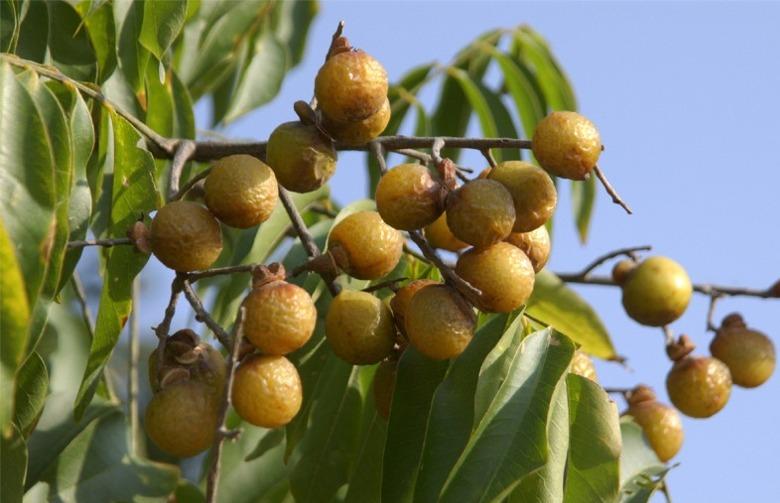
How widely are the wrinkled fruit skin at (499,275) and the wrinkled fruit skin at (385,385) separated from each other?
195 millimetres

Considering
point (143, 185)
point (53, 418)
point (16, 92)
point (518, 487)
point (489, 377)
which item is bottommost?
point (53, 418)

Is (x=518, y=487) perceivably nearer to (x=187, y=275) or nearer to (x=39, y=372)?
(x=187, y=275)

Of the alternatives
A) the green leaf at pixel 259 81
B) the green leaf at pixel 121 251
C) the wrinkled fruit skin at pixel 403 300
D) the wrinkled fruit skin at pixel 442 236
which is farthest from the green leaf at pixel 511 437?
the green leaf at pixel 259 81

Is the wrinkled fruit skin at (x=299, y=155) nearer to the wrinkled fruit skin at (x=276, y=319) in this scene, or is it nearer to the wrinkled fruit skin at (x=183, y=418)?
the wrinkled fruit skin at (x=276, y=319)

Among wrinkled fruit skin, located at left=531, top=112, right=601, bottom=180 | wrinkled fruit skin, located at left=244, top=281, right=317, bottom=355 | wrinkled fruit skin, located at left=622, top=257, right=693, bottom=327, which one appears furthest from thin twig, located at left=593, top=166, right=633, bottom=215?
wrinkled fruit skin, located at left=622, top=257, right=693, bottom=327

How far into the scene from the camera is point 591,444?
1.54m

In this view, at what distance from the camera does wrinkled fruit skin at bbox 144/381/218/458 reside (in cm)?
148

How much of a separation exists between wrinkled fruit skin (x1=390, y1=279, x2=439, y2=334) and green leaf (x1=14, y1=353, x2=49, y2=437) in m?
0.50

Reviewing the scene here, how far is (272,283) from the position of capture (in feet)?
5.04

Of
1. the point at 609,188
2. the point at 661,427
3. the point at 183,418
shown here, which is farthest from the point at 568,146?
the point at 661,427

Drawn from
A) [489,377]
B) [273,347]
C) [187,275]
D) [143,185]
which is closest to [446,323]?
[489,377]

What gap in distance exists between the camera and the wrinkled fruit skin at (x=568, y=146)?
1581mm

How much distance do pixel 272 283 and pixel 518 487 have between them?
412 millimetres

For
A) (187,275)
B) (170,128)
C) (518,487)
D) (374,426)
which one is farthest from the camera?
(170,128)
